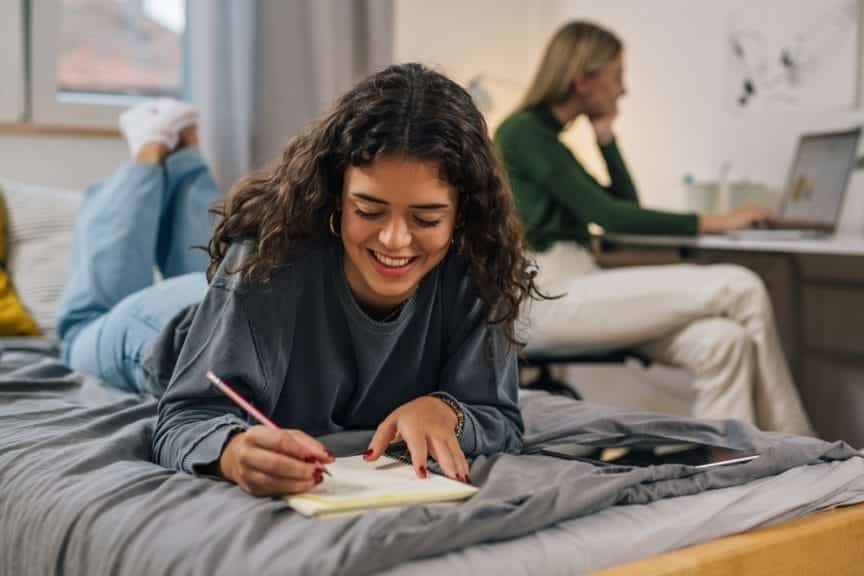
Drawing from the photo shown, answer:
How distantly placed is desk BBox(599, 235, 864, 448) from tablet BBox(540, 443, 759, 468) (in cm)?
138

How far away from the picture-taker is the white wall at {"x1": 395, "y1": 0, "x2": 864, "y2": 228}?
298 centimetres

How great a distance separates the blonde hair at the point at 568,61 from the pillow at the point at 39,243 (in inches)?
46.6

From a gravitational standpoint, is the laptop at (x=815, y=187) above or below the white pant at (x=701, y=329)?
above

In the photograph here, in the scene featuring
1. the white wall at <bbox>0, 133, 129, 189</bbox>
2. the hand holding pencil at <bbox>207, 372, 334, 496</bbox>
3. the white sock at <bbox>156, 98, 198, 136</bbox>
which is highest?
the white sock at <bbox>156, 98, 198, 136</bbox>

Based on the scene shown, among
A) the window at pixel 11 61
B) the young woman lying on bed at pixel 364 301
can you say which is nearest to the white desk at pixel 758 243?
the young woman lying on bed at pixel 364 301

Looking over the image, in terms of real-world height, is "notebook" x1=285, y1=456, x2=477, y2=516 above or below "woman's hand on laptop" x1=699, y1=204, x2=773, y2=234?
below

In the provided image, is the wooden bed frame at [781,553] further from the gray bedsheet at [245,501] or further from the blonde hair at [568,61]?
the blonde hair at [568,61]

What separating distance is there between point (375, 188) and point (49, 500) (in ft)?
1.52

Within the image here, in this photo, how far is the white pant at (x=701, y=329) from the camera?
215cm

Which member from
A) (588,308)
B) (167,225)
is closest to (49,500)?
(167,225)

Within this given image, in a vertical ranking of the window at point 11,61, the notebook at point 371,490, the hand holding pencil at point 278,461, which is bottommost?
the notebook at point 371,490

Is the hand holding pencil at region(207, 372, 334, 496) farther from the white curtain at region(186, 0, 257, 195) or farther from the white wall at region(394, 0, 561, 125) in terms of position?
the white wall at region(394, 0, 561, 125)

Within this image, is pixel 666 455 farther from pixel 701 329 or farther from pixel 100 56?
pixel 100 56

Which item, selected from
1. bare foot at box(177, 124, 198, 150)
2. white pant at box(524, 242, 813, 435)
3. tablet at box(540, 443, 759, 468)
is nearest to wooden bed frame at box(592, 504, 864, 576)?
tablet at box(540, 443, 759, 468)
